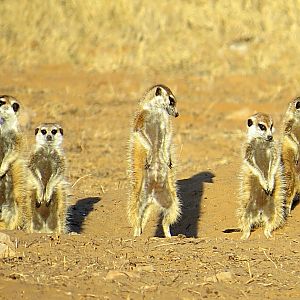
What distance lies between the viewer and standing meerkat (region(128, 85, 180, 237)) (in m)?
8.79

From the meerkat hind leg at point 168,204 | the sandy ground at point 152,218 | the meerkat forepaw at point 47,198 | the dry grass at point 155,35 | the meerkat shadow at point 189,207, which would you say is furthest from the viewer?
the dry grass at point 155,35

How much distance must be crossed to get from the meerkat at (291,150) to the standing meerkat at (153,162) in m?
1.45

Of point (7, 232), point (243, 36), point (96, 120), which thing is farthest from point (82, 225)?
point (243, 36)

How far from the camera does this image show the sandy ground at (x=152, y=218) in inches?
237

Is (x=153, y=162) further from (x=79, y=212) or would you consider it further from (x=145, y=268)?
(x=145, y=268)

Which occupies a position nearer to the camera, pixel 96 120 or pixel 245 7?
pixel 96 120

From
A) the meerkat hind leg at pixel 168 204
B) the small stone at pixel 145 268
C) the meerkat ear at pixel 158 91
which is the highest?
the meerkat ear at pixel 158 91

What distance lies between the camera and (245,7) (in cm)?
2444

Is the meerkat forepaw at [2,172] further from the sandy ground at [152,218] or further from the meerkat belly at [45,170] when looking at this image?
the sandy ground at [152,218]

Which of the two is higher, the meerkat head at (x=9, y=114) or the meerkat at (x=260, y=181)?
the meerkat head at (x=9, y=114)

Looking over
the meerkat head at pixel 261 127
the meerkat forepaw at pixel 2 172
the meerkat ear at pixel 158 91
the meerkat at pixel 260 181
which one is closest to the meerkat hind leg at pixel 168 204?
the meerkat at pixel 260 181

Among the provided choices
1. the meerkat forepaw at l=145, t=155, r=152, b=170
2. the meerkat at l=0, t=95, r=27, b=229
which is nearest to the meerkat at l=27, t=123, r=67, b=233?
the meerkat at l=0, t=95, r=27, b=229

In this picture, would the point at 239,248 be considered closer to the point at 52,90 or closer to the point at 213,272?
the point at 213,272

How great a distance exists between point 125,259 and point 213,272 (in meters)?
0.73
